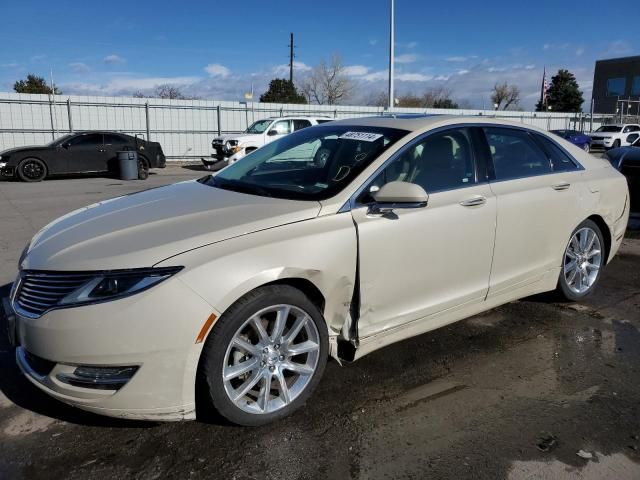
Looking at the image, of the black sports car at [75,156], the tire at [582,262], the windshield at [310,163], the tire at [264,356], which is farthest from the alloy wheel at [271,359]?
the black sports car at [75,156]

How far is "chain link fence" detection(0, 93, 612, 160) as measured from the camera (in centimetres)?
2102

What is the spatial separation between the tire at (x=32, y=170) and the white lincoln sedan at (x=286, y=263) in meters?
13.9

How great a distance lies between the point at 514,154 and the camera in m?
4.12

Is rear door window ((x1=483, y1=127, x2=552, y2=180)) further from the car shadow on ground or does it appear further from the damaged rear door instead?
the car shadow on ground

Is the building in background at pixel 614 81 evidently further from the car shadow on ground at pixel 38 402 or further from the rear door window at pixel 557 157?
the car shadow on ground at pixel 38 402

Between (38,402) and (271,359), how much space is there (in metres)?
1.44

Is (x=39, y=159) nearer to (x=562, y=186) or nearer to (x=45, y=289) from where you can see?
(x=45, y=289)

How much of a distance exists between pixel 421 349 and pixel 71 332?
2389mm

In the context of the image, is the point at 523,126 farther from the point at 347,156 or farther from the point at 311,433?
the point at 311,433

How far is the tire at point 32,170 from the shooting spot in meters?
15.7

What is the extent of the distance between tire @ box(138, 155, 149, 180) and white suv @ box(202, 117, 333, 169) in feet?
8.22

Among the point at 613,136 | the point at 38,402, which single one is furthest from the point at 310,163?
the point at 613,136

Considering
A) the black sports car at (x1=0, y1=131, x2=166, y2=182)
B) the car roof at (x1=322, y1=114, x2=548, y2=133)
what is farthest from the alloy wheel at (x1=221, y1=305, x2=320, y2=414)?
the black sports car at (x1=0, y1=131, x2=166, y2=182)

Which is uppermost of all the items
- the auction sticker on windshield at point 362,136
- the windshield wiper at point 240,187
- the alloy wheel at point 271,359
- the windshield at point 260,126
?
the windshield at point 260,126
